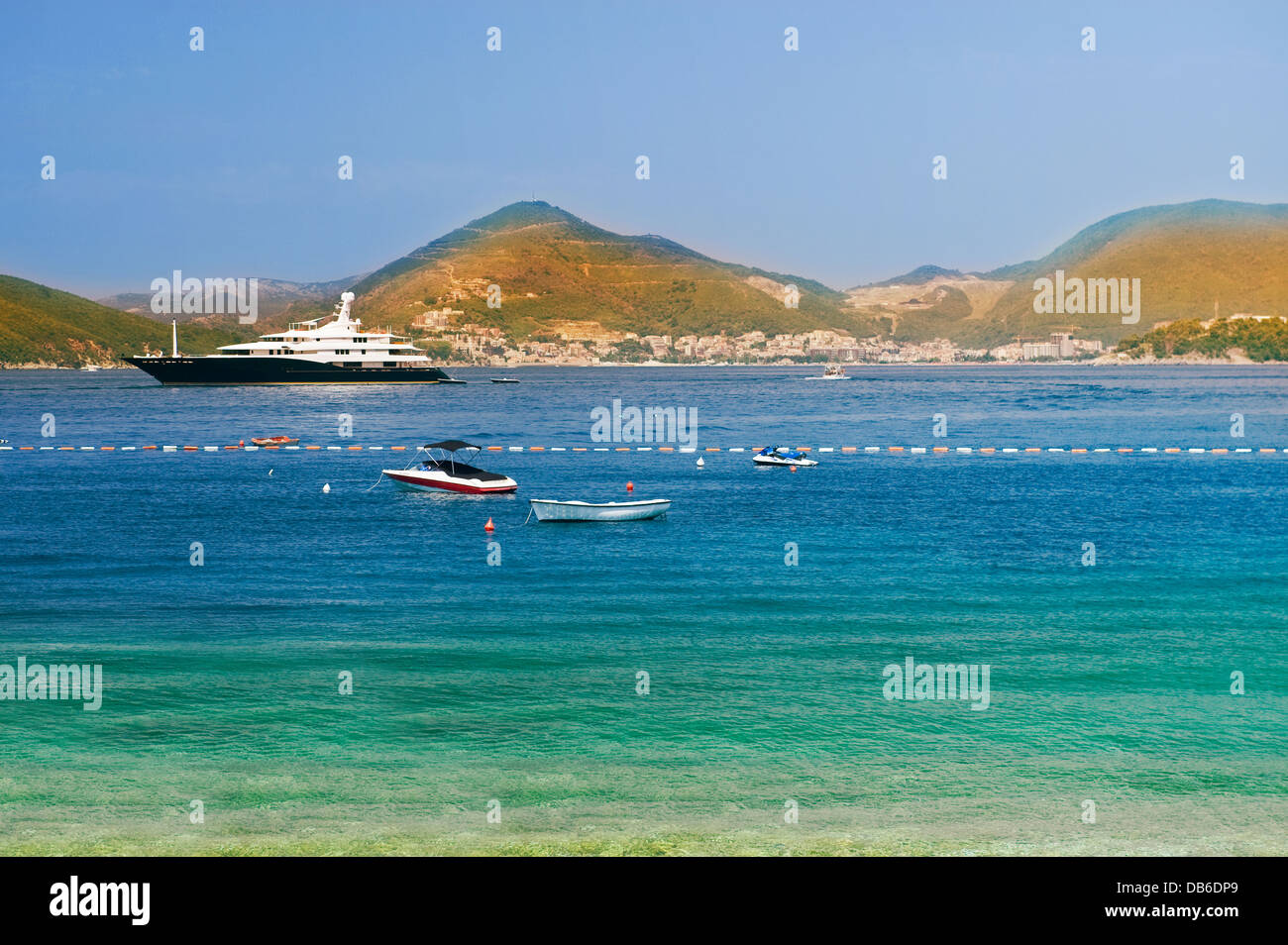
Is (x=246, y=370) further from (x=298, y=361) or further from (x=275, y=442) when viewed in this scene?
(x=275, y=442)

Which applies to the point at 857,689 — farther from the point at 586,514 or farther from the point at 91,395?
the point at 91,395

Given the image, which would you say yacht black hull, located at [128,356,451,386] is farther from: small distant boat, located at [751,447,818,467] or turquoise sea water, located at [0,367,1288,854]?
small distant boat, located at [751,447,818,467]

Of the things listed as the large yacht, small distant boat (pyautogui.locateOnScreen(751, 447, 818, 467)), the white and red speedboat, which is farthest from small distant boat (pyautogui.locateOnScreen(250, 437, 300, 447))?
the large yacht

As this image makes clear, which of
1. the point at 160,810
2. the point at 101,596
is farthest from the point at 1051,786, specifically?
the point at 101,596

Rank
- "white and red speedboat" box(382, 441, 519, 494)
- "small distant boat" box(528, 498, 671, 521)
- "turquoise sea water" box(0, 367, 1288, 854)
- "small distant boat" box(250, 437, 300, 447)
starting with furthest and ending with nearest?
"small distant boat" box(250, 437, 300, 447) → "white and red speedboat" box(382, 441, 519, 494) → "small distant boat" box(528, 498, 671, 521) → "turquoise sea water" box(0, 367, 1288, 854)

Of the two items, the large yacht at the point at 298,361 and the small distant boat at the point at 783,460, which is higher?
the large yacht at the point at 298,361

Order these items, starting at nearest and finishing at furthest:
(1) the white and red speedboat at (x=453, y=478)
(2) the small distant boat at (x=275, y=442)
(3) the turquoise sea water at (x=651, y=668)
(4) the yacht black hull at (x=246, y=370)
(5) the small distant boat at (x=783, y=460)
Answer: (3) the turquoise sea water at (x=651, y=668)
(1) the white and red speedboat at (x=453, y=478)
(5) the small distant boat at (x=783, y=460)
(2) the small distant boat at (x=275, y=442)
(4) the yacht black hull at (x=246, y=370)

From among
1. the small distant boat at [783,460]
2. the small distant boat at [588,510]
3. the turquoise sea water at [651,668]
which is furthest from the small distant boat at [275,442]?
the small distant boat at [588,510]

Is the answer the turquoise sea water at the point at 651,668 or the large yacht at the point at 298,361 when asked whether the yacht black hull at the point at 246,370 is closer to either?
the large yacht at the point at 298,361
